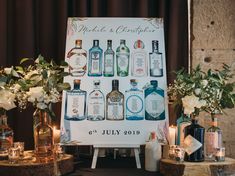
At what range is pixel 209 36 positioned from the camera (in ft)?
8.21

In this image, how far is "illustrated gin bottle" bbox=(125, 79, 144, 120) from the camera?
7.21ft

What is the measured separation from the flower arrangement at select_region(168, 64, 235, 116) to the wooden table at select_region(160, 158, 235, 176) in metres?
0.29

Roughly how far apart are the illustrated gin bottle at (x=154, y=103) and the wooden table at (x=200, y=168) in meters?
0.35

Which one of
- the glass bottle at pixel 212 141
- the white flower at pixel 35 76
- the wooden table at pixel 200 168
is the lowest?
the wooden table at pixel 200 168

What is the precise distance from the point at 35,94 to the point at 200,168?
96cm

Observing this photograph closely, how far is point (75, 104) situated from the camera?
2188 mm

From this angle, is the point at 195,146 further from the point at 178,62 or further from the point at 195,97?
the point at 178,62

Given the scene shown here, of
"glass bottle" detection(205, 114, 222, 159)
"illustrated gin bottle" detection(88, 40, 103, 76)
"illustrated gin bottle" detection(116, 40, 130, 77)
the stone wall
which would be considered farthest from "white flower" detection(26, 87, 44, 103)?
the stone wall

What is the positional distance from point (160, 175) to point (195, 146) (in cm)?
26

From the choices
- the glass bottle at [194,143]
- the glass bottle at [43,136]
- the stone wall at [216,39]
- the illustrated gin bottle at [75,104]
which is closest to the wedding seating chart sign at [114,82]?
the illustrated gin bottle at [75,104]

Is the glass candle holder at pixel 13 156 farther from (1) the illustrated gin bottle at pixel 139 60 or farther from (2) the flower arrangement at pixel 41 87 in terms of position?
(1) the illustrated gin bottle at pixel 139 60

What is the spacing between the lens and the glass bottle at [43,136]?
6.57 ft

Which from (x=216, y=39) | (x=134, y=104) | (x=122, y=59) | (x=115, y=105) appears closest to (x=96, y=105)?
(x=115, y=105)

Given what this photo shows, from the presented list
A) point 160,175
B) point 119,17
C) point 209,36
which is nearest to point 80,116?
point 160,175
